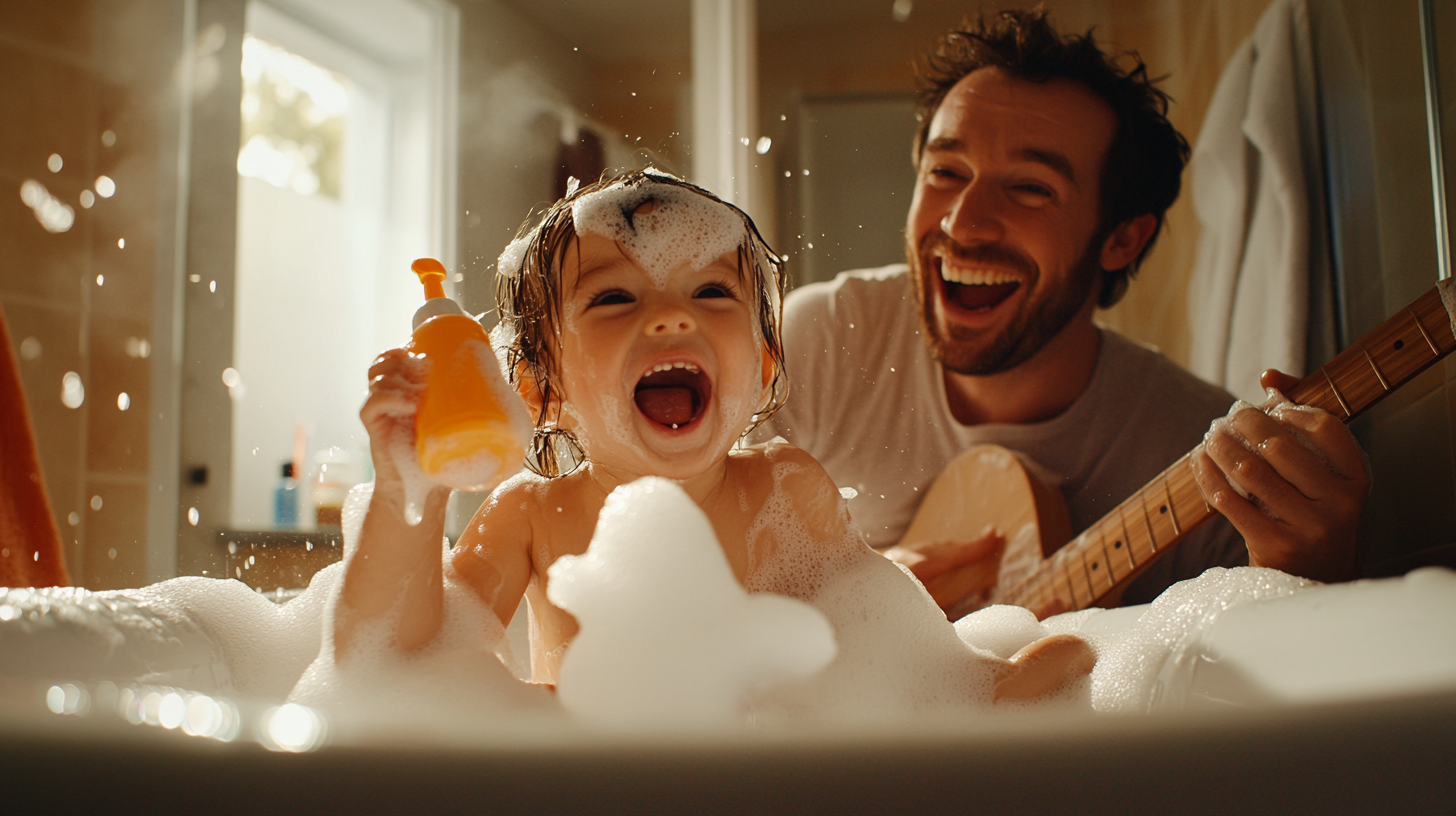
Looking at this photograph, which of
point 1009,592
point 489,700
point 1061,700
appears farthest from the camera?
point 1009,592

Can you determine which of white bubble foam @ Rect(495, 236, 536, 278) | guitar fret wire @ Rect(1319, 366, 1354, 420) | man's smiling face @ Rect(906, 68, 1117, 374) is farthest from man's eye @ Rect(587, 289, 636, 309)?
guitar fret wire @ Rect(1319, 366, 1354, 420)

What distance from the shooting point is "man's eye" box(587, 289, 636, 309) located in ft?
2.85

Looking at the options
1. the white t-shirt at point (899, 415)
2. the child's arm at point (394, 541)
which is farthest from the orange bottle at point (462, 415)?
the white t-shirt at point (899, 415)

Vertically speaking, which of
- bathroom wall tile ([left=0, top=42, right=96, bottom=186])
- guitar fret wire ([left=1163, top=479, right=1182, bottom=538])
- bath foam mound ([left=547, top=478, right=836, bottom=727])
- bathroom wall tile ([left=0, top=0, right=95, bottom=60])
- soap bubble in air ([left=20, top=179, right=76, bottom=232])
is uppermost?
bathroom wall tile ([left=0, top=0, right=95, bottom=60])

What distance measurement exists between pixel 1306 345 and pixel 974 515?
0.51 m

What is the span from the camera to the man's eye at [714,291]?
34.7 inches

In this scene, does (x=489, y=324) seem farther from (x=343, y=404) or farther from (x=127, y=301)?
(x=127, y=301)

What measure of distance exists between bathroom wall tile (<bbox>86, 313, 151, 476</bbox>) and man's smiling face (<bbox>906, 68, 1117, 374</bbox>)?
1341 mm

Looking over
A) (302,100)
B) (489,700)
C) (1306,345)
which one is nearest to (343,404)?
(302,100)

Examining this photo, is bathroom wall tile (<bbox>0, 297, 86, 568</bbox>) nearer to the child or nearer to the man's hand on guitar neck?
the child

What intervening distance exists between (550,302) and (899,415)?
0.57 m

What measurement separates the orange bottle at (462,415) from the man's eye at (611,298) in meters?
0.22

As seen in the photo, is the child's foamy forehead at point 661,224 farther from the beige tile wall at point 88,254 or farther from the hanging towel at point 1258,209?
the beige tile wall at point 88,254

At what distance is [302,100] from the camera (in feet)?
5.43
